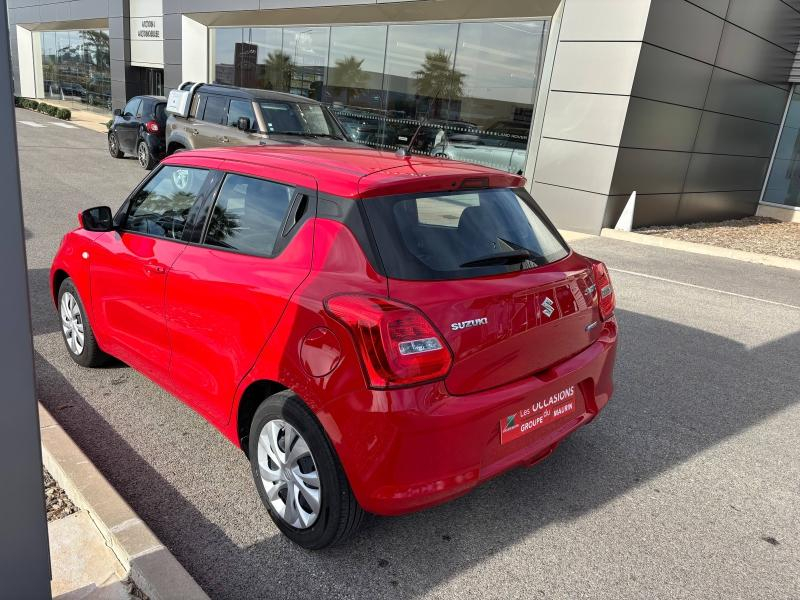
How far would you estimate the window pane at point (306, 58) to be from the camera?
18.5 meters

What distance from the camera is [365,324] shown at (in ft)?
7.69

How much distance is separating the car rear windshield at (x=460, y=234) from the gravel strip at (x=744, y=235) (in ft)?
33.3

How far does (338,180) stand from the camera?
2729 mm

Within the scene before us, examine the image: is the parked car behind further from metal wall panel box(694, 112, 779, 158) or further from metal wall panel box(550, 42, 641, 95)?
metal wall panel box(694, 112, 779, 158)

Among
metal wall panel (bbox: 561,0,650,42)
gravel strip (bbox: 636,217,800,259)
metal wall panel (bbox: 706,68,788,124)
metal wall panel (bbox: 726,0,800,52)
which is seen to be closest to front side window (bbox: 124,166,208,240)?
metal wall panel (bbox: 561,0,650,42)

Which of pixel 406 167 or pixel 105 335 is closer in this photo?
pixel 406 167

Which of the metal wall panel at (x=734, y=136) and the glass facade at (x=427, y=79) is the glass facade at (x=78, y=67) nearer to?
the glass facade at (x=427, y=79)

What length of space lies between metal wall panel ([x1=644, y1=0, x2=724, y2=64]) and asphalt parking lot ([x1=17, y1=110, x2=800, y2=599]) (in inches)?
310

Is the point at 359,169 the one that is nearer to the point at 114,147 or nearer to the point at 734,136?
the point at 734,136

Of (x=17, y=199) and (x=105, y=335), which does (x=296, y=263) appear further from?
(x=105, y=335)

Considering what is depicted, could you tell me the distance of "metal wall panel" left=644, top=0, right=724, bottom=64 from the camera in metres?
10.9

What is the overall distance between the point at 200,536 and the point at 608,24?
11363 mm

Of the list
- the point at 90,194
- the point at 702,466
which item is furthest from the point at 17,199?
the point at 90,194

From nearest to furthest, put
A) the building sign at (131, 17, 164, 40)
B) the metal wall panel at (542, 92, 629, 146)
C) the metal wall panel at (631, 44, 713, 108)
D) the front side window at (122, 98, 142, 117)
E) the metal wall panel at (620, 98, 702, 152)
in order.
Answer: the metal wall panel at (631, 44, 713, 108), the metal wall panel at (542, 92, 629, 146), the metal wall panel at (620, 98, 702, 152), the front side window at (122, 98, 142, 117), the building sign at (131, 17, 164, 40)
